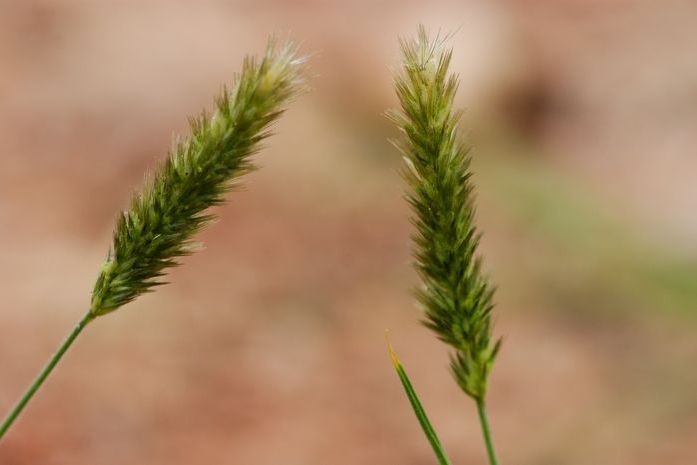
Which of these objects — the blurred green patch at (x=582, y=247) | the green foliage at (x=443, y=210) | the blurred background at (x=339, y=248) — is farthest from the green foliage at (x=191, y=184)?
the blurred green patch at (x=582, y=247)

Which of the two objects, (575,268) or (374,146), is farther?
(374,146)

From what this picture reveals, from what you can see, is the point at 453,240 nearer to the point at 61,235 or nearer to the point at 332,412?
the point at 332,412

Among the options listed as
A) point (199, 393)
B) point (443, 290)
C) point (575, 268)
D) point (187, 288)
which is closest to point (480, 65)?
point (575, 268)

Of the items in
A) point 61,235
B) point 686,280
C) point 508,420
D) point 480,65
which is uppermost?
point 480,65

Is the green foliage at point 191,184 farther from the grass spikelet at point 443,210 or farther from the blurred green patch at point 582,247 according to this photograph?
the blurred green patch at point 582,247

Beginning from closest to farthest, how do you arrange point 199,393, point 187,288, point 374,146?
point 199,393 < point 187,288 < point 374,146

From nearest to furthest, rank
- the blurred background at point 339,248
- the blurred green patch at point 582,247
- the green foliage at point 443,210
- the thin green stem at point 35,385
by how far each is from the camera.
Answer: the thin green stem at point 35,385
the green foliage at point 443,210
the blurred background at point 339,248
the blurred green patch at point 582,247
